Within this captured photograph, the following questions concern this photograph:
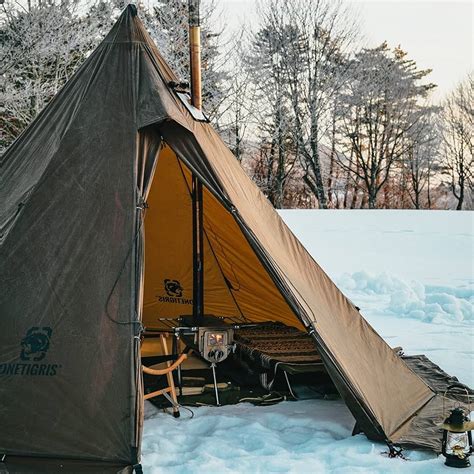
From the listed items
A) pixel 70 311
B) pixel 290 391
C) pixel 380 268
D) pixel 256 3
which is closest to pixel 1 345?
pixel 70 311

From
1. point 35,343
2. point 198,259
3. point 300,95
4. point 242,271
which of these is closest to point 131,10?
point 198,259

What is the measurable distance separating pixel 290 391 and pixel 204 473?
155cm

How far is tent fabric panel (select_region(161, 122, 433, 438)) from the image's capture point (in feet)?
12.9

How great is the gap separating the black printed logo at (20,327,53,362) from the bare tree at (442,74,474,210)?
82.6 ft

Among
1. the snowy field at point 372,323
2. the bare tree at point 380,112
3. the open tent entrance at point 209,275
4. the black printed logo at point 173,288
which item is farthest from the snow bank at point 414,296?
the bare tree at point 380,112

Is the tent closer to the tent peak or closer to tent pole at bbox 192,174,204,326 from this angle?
the tent peak

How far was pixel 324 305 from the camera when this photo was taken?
4.32 metres

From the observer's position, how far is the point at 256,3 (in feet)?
70.9

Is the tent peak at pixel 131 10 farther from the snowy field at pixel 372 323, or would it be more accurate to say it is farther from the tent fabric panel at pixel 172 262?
the snowy field at pixel 372 323

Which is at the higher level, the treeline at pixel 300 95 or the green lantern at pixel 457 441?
the treeline at pixel 300 95

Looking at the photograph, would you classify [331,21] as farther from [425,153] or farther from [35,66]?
[35,66]

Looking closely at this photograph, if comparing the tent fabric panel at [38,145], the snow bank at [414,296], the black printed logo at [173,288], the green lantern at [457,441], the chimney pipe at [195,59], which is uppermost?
the chimney pipe at [195,59]

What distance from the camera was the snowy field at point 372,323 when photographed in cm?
349

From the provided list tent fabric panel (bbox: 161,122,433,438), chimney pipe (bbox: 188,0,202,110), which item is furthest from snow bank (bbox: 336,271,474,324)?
chimney pipe (bbox: 188,0,202,110)
